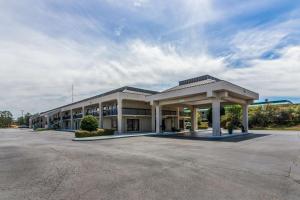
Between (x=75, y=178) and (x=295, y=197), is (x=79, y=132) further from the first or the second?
(x=295, y=197)

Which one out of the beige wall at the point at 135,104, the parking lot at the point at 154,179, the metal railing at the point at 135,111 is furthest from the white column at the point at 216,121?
the beige wall at the point at 135,104

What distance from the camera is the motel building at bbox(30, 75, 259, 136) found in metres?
21.4

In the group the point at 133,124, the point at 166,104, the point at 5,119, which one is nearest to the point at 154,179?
the point at 166,104

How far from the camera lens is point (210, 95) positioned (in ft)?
68.5

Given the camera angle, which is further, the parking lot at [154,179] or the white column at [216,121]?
the white column at [216,121]

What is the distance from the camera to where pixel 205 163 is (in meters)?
8.29

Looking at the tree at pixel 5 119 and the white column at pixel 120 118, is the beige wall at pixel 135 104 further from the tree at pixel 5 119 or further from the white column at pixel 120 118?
the tree at pixel 5 119

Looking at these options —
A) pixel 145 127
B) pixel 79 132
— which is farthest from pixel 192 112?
pixel 79 132

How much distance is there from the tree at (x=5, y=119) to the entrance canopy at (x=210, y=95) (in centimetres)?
9590

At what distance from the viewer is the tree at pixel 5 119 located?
97.6 meters

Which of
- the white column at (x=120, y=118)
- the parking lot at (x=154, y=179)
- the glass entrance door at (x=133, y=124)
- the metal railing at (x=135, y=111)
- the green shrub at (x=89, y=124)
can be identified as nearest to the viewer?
the parking lot at (x=154, y=179)

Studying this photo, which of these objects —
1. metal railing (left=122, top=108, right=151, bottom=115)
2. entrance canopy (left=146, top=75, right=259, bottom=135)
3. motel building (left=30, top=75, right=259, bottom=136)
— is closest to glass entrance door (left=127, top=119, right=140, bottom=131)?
motel building (left=30, top=75, right=259, bottom=136)

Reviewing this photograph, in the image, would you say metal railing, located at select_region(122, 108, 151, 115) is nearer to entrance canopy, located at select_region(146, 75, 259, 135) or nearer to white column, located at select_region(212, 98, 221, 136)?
entrance canopy, located at select_region(146, 75, 259, 135)

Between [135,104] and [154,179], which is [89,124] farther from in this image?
[154,179]
